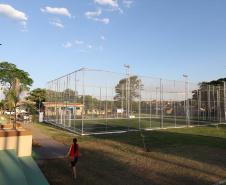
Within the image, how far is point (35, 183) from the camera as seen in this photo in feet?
15.7

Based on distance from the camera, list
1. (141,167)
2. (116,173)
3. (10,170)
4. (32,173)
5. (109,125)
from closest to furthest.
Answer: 1. (10,170)
2. (32,173)
3. (116,173)
4. (141,167)
5. (109,125)

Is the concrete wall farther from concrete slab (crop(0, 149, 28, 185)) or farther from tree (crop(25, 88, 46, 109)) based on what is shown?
tree (crop(25, 88, 46, 109))

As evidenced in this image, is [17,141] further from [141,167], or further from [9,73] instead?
[9,73]

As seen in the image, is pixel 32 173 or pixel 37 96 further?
pixel 37 96

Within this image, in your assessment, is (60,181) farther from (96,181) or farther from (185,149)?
(185,149)

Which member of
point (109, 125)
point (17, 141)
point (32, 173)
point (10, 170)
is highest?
point (17, 141)

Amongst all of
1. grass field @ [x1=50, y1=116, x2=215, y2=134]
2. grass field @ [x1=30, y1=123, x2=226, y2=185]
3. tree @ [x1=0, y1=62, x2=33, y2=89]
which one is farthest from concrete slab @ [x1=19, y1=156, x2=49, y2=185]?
tree @ [x1=0, y1=62, x2=33, y2=89]

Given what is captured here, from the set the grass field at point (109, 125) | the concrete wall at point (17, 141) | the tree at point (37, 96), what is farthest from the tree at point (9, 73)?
the concrete wall at point (17, 141)

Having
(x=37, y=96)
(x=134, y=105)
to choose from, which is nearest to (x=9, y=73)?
(x=37, y=96)

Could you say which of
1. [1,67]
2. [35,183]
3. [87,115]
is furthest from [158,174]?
[1,67]

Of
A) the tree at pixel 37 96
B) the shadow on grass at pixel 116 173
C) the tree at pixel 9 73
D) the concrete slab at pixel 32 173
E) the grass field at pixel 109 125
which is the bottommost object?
the grass field at pixel 109 125

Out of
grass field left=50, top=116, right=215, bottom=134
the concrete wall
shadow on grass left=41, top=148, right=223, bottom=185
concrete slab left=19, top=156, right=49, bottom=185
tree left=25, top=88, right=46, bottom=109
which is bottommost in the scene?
grass field left=50, top=116, right=215, bottom=134

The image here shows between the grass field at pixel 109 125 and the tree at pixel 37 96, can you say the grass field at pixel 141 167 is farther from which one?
the tree at pixel 37 96

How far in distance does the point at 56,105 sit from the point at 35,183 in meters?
19.2
